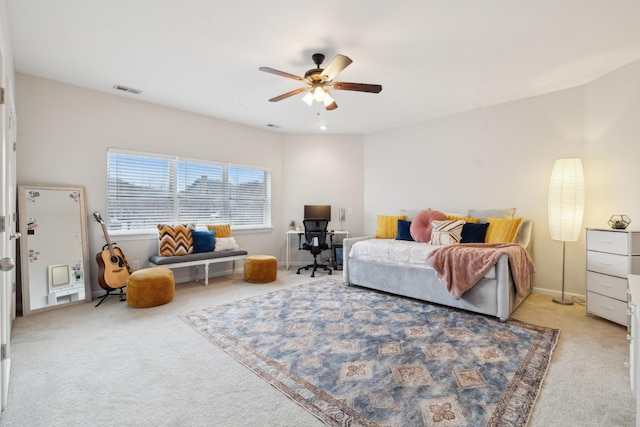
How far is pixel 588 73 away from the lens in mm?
3195

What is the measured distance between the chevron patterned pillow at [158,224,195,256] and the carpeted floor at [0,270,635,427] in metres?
1.19

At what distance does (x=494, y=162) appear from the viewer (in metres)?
4.18

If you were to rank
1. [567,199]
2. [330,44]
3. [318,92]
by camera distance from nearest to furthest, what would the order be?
[330,44], [318,92], [567,199]

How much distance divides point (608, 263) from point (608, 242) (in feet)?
0.65

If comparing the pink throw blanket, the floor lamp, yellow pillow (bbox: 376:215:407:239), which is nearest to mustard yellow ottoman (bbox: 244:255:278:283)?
yellow pillow (bbox: 376:215:407:239)

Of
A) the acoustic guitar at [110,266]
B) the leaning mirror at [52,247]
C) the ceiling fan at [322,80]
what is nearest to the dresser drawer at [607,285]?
the ceiling fan at [322,80]

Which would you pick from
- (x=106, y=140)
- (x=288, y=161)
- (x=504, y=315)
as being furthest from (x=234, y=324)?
(x=288, y=161)

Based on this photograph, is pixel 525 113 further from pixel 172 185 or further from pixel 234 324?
pixel 172 185

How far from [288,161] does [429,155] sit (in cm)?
260

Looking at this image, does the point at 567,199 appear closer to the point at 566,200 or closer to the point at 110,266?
the point at 566,200

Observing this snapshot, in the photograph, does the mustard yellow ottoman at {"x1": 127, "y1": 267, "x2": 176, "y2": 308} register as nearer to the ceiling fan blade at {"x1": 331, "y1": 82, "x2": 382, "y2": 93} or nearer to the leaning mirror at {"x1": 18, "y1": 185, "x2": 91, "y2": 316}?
the leaning mirror at {"x1": 18, "y1": 185, "x2": 91, "y2": 316}

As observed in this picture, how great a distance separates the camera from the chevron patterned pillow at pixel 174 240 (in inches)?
156

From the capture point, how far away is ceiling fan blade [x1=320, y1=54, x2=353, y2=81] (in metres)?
2.36

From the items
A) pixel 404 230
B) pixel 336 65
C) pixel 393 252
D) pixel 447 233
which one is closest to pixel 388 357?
pixel 393 252
